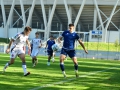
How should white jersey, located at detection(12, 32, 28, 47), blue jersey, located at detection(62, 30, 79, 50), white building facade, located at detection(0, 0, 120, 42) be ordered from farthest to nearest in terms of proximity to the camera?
white building facade, located at detection(0, 0, 120, 42) → blue jersey, located at detection(62, 30, 79, 50) → white jersey, located at detection(12, 32, 28, 47)

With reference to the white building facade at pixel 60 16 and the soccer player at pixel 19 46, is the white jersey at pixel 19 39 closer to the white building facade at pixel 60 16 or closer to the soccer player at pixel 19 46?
the soccer player at pixel 19 46

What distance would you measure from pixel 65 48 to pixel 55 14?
66707mm

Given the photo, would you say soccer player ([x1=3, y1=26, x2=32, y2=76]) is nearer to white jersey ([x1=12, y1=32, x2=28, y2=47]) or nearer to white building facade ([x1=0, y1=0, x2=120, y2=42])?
white jersey ([x1=12, y1=32, x2=28, y2=47])

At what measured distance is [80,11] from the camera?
7562 cm

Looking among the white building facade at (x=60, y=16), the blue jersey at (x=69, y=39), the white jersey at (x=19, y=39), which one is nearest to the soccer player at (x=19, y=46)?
the white jersey at (x=19, y=39)

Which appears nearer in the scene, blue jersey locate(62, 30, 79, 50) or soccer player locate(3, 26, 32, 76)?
soccer player locate(3, 26, 32, 76)

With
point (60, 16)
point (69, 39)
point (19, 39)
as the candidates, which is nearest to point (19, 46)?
point (19, 39)

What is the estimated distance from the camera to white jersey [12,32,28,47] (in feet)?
53.3

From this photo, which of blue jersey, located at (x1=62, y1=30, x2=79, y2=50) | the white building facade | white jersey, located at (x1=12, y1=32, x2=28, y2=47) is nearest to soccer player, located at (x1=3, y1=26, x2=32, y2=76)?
white jersey, located at (x1=12, y1=32, x2=28, y2=47)

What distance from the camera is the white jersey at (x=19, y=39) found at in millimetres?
16248

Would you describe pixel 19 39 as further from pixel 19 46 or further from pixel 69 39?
pixel 69 39

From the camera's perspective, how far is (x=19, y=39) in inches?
641

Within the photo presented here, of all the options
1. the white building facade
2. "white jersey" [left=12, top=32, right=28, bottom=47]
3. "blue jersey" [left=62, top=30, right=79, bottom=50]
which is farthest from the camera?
the white building facade

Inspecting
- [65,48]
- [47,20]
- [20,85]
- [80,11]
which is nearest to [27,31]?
[65,48]
